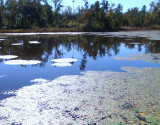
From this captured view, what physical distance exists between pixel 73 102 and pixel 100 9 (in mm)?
35248

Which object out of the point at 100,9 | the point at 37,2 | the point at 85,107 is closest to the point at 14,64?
the point at 85,107

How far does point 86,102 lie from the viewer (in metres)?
3.55

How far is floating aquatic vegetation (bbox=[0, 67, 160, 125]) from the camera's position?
2.95 meters

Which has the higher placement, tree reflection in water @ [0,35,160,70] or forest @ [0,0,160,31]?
forest @ [0,0,160,31]

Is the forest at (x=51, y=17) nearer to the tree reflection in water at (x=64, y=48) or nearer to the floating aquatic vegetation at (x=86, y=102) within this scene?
the tree reflection in water at (x=64, y=48)

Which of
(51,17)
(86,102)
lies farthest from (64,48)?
(51,17)

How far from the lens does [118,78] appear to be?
Answer: 16.7 ft

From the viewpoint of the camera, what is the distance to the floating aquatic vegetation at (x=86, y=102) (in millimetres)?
2947

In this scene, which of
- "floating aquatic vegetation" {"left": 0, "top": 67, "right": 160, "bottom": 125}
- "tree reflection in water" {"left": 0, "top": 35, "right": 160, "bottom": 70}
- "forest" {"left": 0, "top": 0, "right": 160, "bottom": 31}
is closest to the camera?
"floating aquatic vegetation" {"left": 0, "top": 67, "right": 160, "bottom": 125}

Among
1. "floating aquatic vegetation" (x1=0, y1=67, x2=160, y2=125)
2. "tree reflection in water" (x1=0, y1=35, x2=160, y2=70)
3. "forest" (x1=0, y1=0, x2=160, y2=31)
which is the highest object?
"forest" (x1=0, y1=0, x2=160, y2=31)

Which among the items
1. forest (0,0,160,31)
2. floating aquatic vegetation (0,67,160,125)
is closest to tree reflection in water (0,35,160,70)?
floating aquatic vegetation (0,67,160,125)

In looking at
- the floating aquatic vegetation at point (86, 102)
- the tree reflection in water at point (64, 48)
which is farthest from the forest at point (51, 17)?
the floating aquatic vegetation at point (86, 102)

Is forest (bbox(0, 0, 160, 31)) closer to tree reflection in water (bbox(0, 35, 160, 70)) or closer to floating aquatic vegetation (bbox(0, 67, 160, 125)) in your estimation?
tree reflection in water (bbox(0, 35, 160, 70))

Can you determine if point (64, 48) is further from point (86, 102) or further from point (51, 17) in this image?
point (51, 17)
